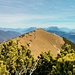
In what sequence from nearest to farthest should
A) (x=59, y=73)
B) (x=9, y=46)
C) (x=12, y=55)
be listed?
(x=59, y=73) < (x=12, y=55) < (x=9, y=46)

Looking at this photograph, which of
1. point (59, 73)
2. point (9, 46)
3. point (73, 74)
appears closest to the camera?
point (73, 74)

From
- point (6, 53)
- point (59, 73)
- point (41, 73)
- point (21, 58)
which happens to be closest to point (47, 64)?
point (41, 73)

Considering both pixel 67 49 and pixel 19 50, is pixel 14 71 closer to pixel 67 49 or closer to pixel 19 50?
pixel 19 50

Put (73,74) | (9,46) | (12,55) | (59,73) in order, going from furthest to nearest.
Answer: (9,46) < (12,55) < (59,73) < (73,74)

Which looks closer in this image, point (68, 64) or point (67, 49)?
point (68, 64)

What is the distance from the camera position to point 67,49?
77562mm

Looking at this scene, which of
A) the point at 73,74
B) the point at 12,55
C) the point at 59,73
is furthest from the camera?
the point at 12,55

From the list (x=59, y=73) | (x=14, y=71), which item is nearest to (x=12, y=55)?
(x=14, y=71)

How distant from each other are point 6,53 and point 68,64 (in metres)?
40.1

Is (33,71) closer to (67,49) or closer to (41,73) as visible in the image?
(41,73)

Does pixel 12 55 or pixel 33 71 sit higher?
pixel 12 55

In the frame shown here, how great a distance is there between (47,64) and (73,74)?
119 ft

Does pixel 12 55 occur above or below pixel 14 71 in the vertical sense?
above

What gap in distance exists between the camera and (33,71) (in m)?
86.2
